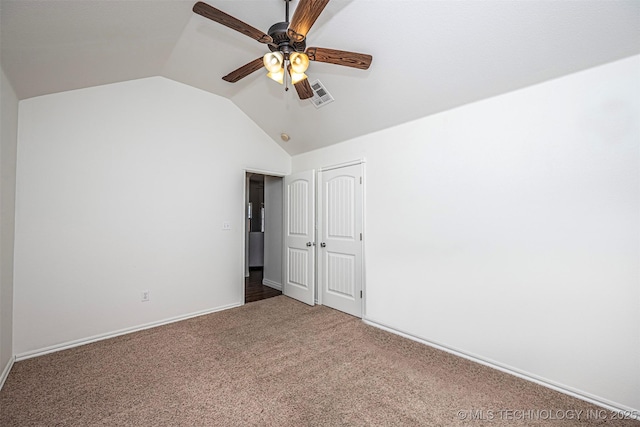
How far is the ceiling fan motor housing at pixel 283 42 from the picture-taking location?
1.80m

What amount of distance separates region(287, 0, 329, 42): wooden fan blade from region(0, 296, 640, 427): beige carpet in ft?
8.10

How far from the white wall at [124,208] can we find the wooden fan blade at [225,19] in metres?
2.12

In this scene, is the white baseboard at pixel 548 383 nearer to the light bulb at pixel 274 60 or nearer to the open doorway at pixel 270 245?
the open doorway at pixel 270 245

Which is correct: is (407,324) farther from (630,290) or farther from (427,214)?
(630,290)

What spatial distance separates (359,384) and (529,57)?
2.77 m

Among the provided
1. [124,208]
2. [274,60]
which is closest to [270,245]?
[124,208]

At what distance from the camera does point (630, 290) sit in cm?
182

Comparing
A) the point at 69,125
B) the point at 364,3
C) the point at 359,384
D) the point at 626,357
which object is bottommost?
the point at 359,384

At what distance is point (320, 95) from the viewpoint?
3.17 meters

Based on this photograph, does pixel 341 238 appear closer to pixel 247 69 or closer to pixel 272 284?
pixel 272 284

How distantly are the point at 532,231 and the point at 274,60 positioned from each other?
237 centimetres

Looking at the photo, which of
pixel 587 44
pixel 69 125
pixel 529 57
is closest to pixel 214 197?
pixel 69 125

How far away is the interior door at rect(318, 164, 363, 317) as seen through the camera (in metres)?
3.56

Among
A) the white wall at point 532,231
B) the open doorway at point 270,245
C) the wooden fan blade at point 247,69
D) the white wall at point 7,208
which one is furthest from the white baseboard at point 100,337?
the wooden fan blade at point 247,69
